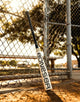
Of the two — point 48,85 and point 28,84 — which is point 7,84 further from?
point 48,85

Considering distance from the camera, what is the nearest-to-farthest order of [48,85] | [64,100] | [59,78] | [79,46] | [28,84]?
[64,100] < [48,85] < [28,84] < [59,78] < [79,46]

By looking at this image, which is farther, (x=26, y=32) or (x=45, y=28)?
(x=26, y=32)

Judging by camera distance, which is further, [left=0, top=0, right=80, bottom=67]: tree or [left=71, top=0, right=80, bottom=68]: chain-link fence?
[left=71, top=0, right=80, bottom=68]: chain-link fence

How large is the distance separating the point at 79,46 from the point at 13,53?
1332 cm

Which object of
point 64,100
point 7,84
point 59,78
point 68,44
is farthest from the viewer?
point 68,44

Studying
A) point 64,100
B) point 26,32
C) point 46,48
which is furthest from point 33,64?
point 26,32

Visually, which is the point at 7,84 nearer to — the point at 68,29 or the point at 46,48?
the point at 46,48

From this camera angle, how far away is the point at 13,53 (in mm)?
2502

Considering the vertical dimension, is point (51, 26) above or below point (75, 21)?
below

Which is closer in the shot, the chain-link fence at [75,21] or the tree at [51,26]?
the tree at [51,26]

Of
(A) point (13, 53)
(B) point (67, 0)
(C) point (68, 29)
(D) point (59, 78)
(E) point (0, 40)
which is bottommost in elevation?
(D) point (59, 78)

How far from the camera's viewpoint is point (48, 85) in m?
1.65

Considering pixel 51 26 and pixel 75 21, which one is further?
pixel 75 21

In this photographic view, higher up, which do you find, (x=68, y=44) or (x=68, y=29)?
(x=68, y=29)
